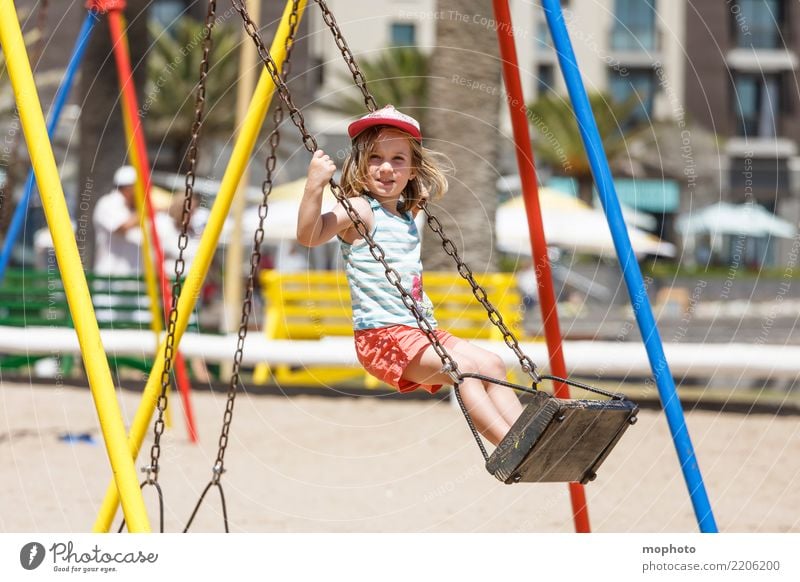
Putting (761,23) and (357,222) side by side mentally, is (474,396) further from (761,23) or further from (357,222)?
(761,23)

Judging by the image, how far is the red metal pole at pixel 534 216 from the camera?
4547 mm

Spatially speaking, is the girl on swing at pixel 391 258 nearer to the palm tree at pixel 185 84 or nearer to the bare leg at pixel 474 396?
the bare leg at pixel 474 396

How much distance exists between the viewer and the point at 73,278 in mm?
3621

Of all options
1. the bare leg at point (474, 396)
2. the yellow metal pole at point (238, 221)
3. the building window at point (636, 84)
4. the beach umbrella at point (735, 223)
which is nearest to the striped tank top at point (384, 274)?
the bare leg at point (474, 396)

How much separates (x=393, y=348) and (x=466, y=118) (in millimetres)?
7120

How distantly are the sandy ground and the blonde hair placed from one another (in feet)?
6.60

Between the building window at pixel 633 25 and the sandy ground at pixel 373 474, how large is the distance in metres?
35.9

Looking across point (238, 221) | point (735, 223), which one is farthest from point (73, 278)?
point (735, 223)

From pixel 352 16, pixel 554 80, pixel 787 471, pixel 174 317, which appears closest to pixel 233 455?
pixel 787 471

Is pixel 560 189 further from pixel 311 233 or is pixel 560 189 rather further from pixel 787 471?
pixel 311 233

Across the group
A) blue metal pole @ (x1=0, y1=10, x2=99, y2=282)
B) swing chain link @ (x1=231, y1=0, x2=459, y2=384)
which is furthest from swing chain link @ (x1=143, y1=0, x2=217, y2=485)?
blue metal pole @ (x1=0, y1=10, x2=99, y2=282)

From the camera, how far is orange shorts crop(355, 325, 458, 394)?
3830 millimetres
